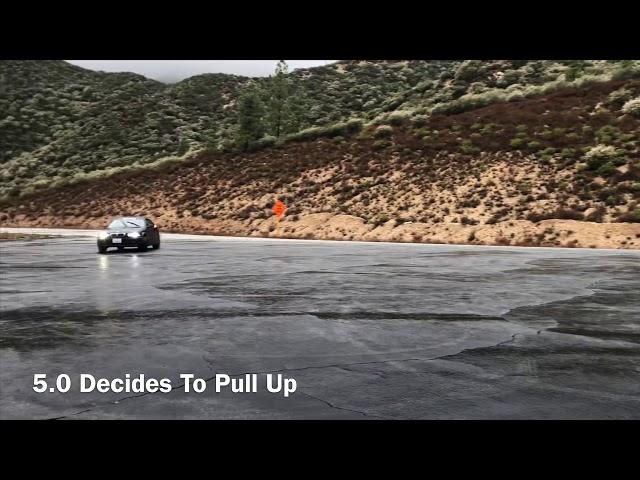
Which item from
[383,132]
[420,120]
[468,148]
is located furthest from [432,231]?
[420,120]

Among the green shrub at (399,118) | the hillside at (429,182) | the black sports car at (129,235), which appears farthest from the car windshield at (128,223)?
the green shrub at (399,118)

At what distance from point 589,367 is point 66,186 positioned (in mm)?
66222

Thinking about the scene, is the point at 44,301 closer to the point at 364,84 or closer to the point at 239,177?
the point at 239,177

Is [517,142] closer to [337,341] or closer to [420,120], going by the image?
[420,120]

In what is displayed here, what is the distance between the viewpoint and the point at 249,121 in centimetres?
6388

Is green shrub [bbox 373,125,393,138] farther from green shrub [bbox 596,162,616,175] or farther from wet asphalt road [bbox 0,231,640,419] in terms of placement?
wet asphalt road [bbox 0,231,640,419]

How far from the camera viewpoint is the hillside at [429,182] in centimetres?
3744

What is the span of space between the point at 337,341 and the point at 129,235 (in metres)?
18.4

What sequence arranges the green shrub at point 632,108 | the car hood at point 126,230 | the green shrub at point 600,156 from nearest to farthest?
1. the car hood at point 126,230
2. the green shrub at point 600,156
3. the green shrub at point 632,108

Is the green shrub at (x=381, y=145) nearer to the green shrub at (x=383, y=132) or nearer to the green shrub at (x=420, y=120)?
the green shrub at (x=383, y=132)

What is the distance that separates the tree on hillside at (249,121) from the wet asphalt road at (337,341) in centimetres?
4774

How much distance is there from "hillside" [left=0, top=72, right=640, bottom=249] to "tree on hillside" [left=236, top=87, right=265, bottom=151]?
213 cm

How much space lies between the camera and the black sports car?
24.4 meters
